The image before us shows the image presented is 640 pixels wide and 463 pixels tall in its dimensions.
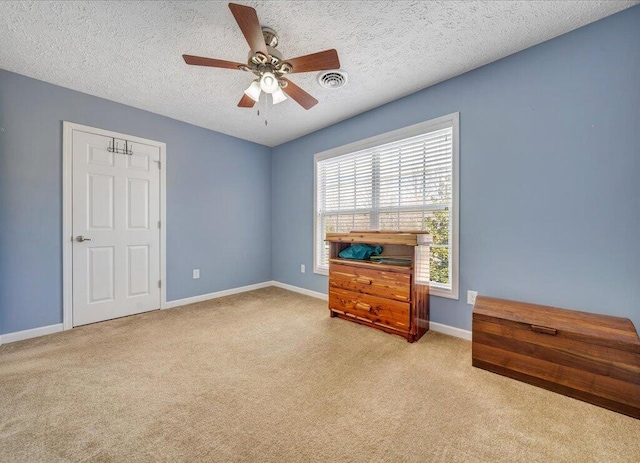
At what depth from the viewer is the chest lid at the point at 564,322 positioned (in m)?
1.52

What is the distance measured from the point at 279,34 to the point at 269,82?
355mm

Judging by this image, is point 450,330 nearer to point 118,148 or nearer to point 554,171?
point 554,171

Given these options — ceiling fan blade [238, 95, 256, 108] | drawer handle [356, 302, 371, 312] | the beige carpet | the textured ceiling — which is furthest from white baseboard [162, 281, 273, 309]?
ceiling fan blade [238, 95, 256, 108]

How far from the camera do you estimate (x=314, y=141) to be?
3990 mm

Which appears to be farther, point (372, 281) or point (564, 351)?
point (372, 281)

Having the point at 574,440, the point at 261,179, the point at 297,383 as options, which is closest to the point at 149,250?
the point at 261,179

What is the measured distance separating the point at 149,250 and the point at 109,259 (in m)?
0.42

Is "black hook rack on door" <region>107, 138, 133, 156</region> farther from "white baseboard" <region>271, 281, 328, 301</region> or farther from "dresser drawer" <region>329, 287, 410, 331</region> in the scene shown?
"dresser drawer" <region>329, 287, 410, 331</region>

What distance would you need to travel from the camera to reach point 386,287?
2.58 m

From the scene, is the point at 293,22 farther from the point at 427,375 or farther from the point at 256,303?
the point at 256,303

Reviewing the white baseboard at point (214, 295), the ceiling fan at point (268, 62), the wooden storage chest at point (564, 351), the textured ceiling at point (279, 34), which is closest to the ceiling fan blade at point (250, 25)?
the ceiling fan at point (268, 62)

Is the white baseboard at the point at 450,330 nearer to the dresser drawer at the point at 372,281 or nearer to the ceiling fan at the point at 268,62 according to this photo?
the dresser drawer at the point at 372,281

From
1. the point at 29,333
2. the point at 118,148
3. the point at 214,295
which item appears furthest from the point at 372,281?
the point at 29,333

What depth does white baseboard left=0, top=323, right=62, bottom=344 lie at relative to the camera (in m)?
2.42
